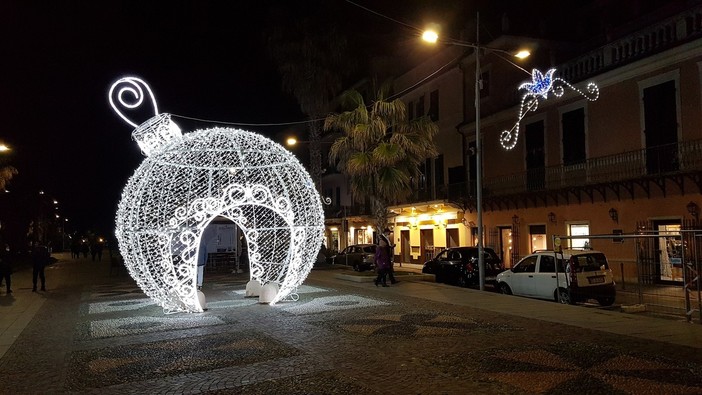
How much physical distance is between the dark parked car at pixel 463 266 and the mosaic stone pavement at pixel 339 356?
6.69 m

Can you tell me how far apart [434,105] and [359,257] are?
31.4 ft

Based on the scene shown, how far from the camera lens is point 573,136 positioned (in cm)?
2141

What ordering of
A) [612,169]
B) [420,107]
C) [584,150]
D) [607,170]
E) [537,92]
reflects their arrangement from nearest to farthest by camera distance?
[537,92]
[612,169]
[607,170]
[584,150]
[420,107]

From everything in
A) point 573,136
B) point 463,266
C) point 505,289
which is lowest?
point 505,289

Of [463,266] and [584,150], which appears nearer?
[463,266]

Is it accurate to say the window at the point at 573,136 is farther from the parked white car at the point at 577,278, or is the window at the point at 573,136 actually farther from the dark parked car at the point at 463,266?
the parked white car at the point at 577,278

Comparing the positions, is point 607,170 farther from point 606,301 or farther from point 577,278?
point 577,278

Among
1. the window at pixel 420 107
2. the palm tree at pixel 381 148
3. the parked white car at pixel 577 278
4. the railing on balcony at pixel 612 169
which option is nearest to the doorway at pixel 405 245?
the window at pixel 420 107

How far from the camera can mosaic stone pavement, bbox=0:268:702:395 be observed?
6602mm

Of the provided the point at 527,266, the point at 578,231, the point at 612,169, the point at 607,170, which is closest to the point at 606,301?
the point at 527,266

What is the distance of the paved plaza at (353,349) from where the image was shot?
263 inches

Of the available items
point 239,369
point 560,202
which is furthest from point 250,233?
point 560,202

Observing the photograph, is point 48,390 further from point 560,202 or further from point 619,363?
point 560,202

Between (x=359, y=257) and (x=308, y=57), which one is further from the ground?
(x=308, y=57)
